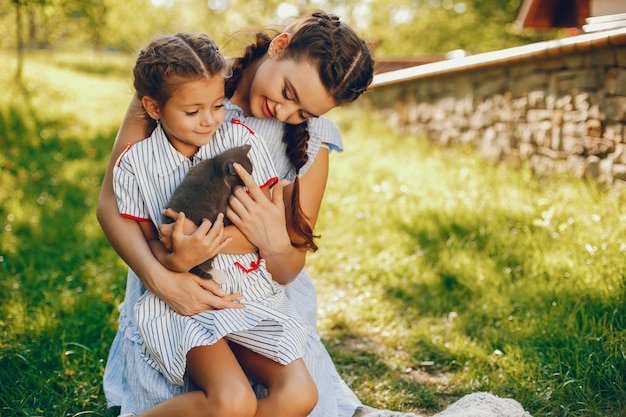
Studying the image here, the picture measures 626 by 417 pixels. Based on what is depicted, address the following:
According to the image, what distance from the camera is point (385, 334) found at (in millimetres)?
3576

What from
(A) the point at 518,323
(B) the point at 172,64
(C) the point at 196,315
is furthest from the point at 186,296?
(A) the point at 518,323

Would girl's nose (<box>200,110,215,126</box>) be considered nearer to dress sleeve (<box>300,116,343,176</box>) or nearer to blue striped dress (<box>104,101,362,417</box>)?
blue striped dress (<box>104,101,362,417</box>)

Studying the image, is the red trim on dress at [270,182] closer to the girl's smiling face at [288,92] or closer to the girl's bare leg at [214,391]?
the girl's smiling face at [288,92]

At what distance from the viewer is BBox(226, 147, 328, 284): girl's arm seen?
7.79 ft

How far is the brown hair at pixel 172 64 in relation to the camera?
2.18 m

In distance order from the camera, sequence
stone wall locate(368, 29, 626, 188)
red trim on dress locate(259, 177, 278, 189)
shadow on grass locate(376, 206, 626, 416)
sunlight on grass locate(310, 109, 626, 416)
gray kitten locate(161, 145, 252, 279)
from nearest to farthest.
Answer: gray kitten locate(161, 145, 252, 279) → red trim on dress locate(259, 177, 278, 189) → shadow on grass locate(376, 206, 626, 416) → sunlight on grass locate(310, 109, 626, 416) → stone wall locate(368, 29, 626, 188)

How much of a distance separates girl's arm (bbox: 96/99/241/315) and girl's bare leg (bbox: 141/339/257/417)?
0.16m

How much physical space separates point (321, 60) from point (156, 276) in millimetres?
1099

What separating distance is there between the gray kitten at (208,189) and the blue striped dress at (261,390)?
0.37 meters

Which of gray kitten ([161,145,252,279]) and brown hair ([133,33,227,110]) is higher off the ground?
brown hair ([133,33,227,110])

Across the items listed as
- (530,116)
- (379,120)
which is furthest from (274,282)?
(379,120)

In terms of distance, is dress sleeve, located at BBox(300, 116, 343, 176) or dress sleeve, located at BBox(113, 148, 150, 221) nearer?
dress sleeve, located at BBox(113, 148, 150, 221)

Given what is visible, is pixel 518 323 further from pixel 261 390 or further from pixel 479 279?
pixel 261 390

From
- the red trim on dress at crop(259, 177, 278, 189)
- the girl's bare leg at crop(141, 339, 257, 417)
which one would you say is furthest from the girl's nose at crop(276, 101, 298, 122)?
the girl's bare leg at crop(141, 339, 257, 417)
